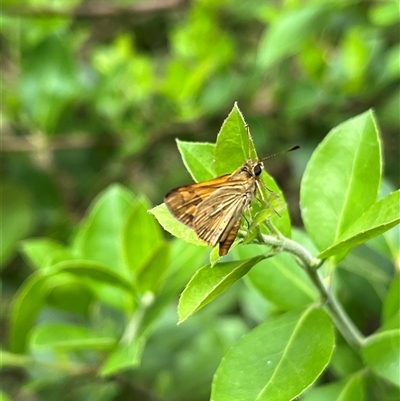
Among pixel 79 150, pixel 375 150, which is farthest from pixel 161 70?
pixel 375 150

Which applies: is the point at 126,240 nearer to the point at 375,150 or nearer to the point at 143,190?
the point at 375,150

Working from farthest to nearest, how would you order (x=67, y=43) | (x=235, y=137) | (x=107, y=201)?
1. (x=67, y=43)
2. (x=107, y=201)
3. (x=235, y=137)

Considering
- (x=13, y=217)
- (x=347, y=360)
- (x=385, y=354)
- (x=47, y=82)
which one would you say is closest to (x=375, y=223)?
(x=385, y=354)

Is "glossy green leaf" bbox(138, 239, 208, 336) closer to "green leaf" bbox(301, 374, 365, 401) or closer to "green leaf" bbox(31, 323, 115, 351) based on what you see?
"green leaf" bbox(31, 323, 115, 351)

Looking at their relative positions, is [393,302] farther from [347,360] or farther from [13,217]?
[13,217]

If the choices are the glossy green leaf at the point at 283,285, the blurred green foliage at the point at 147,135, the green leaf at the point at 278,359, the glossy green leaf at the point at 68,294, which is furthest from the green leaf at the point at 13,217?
the green leaf at the point at 278,359
